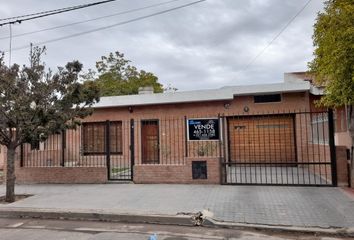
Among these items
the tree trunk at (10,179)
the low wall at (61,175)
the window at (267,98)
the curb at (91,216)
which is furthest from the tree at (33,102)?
the window at (267,98)

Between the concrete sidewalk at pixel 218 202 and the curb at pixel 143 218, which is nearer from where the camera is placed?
the curb at pixel 143 218

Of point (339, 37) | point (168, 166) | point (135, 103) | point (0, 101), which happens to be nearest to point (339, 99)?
point (339, 37)

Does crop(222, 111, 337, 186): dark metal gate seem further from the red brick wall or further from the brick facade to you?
the red brick wall

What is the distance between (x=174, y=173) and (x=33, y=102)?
16.0 feet

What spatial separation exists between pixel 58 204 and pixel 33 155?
6.30 m

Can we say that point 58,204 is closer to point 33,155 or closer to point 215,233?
point 215,233

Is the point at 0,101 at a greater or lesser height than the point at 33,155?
greater

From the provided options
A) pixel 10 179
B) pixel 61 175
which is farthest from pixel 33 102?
pixel 61 175

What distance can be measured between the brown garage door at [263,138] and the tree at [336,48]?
6994 millimetres

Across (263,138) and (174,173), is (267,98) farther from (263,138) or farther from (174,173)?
(174,173)

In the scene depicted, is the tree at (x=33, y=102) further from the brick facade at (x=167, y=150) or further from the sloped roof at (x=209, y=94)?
the sloped roof at (x=209, y=94)

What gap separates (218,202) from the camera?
29.0 feet

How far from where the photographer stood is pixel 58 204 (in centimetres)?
936

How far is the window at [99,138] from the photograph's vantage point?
60.7 feet
